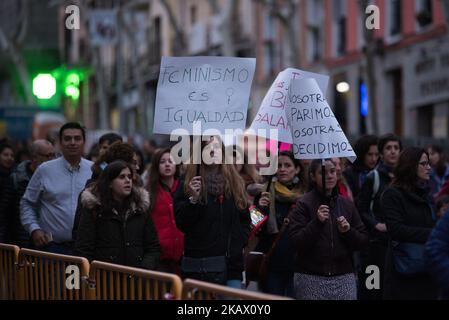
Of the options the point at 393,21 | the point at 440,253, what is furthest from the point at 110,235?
the point at 393,21

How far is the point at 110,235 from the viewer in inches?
310

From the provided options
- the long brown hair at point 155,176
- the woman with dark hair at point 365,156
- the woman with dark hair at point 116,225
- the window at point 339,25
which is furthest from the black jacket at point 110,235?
the window at point 339,25

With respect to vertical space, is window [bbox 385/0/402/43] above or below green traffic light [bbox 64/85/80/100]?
above

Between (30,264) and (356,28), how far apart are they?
22019 millimetres

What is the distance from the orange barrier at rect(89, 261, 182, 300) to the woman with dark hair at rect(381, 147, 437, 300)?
2.40 meters

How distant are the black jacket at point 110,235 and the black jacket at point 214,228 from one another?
405 mm

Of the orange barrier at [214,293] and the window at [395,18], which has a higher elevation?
the window at [395,18]

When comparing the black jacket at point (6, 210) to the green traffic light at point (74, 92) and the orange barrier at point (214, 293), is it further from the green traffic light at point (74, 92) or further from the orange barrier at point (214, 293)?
the green traffic light at point (74, 92)

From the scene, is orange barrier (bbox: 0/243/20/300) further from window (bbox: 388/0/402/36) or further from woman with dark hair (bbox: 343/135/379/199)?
window (bbox: 388/0/402/36)

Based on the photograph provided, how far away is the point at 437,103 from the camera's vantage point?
25.1 meters

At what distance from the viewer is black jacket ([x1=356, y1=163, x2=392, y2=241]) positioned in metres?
9.49

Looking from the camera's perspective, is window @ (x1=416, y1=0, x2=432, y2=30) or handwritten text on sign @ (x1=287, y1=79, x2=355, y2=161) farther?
window @ (x1=416, y1=0, x2=432, y2=30)

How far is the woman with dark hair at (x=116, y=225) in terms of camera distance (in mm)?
7879

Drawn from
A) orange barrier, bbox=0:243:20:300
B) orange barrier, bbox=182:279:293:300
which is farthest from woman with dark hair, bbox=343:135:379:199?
orange barrier, bbox=182:279:293:300
